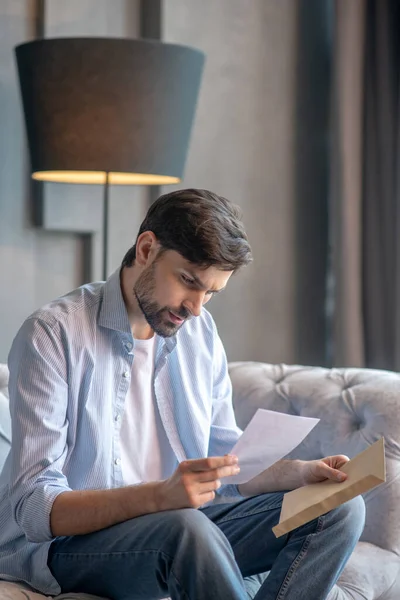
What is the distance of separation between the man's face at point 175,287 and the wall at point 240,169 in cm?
97

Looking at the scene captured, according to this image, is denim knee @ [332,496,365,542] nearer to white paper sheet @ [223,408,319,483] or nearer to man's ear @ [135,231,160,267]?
white paper sheet @ [223,408,319,483]

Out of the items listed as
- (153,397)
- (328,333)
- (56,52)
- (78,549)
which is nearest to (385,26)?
(328,333)

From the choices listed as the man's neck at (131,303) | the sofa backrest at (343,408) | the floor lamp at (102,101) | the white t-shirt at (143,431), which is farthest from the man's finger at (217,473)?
the floor lamp at (102,101)

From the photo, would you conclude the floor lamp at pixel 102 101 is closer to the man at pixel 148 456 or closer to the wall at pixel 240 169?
the wall at pixel 240 169

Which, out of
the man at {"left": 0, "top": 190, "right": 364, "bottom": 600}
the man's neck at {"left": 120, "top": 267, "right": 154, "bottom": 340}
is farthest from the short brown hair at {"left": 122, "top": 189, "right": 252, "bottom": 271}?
the man's neck at {"left": 120, "top": 267, "right": 154, "bottom": 340}

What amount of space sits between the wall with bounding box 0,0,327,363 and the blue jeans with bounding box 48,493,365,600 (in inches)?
44.4

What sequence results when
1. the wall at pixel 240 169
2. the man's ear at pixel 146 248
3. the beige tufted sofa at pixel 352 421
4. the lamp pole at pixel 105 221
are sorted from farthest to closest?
the wall at pixel 240 169
the lamp pole at pixel 105 221
the beige tufted sofa at pixel 352 421
the man's ear at pixel 146 248

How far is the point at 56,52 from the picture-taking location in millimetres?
2281

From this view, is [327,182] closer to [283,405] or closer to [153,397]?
[283,405]

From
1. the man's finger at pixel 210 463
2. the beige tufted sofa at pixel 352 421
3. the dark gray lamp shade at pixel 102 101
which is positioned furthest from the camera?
the dark gray lamp shade at pixel 102 101

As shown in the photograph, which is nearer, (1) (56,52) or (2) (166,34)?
(1) (56,52)

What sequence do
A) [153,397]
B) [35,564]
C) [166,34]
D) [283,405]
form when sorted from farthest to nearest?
[166,34]
[283,405]
[153,397]
[35,564]

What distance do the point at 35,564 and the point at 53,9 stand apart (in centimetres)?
165

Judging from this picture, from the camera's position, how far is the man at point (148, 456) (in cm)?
157
